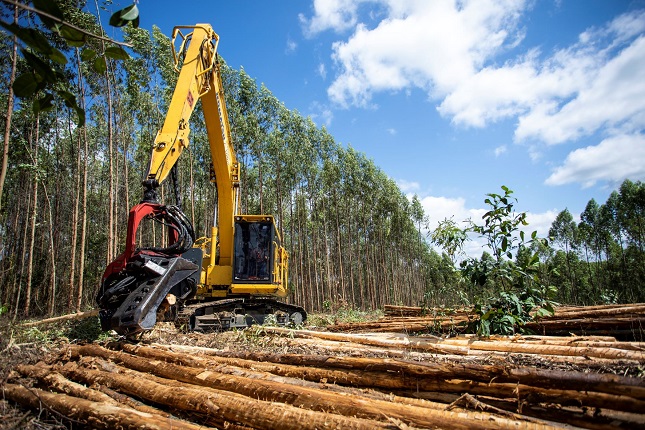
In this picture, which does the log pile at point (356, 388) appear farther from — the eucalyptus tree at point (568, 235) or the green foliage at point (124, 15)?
the eucalyptus tree at point (568, 235)

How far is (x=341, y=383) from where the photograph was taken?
11.1 feet

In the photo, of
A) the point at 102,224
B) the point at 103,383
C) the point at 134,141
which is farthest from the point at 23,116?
the point at 103,383

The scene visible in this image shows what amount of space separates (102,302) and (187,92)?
4089mm

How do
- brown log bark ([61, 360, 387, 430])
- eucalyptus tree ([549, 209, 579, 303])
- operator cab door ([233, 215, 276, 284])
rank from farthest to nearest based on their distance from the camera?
eucalyptus tree ([549, 209, 579, 303])
operator cab door ([233, 215, 276, 284])
brown log bark ([61, 360, 387, 430])

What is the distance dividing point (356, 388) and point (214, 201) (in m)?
23.0

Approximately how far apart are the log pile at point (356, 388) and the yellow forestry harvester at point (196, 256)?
86cm

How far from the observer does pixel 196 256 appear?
811cm

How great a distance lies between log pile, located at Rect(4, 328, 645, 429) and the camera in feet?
7.78

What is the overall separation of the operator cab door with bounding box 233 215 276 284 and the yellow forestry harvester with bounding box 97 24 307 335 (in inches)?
1.0

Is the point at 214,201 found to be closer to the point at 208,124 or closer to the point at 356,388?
the point at 208,124

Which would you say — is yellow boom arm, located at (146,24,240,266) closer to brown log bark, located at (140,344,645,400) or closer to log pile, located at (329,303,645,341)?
brown log bark, located at (140,344,645,400)

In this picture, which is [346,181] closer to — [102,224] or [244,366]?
[102,224]

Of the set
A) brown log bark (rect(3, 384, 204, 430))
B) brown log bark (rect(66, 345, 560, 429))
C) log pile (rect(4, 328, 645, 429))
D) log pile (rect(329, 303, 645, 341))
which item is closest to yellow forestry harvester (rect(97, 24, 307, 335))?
log pile (rect(4, 328, 645, 429))

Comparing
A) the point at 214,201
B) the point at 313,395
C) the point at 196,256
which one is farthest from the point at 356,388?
the point at 214,201
